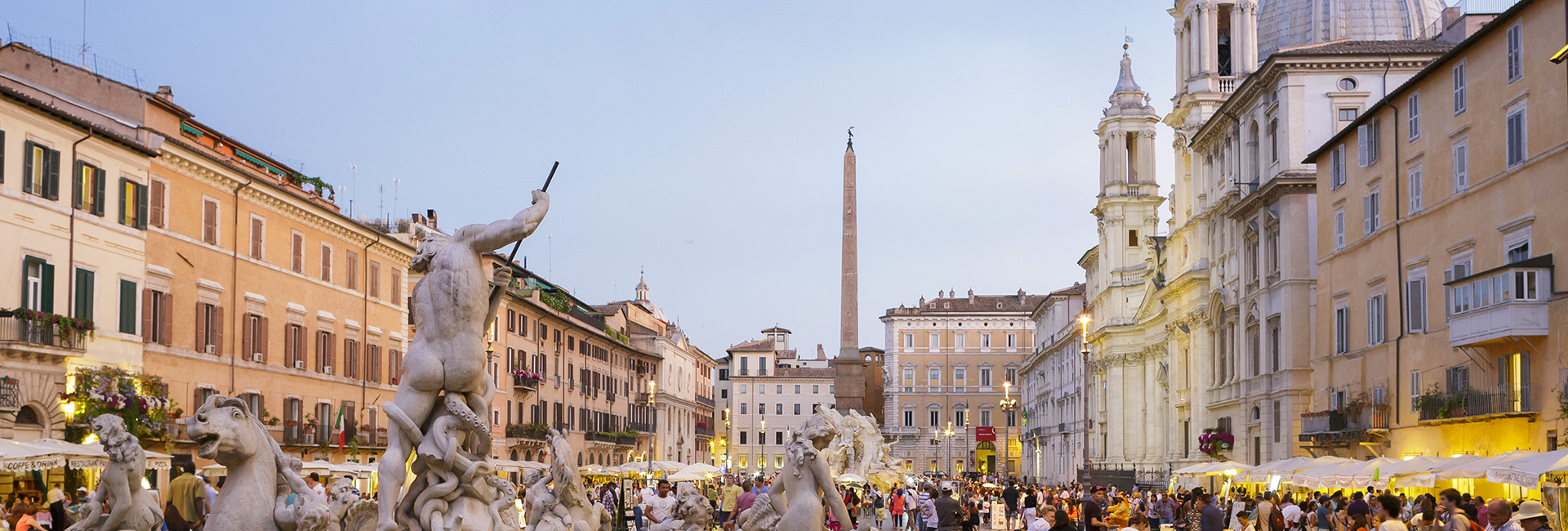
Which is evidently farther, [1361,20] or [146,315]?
[1361,20]

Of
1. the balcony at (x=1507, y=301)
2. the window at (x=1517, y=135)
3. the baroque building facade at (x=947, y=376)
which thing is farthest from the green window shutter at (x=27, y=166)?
the baroque building facade at (x=947, y=376)

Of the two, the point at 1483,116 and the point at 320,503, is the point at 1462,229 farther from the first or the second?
the point at 320,503

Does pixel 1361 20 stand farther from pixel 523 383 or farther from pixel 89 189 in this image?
pixel 89 189

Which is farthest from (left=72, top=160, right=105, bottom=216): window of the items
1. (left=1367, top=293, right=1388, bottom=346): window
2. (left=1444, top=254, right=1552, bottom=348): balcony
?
(left=1367, top=293, right=1388, bottom=346): window

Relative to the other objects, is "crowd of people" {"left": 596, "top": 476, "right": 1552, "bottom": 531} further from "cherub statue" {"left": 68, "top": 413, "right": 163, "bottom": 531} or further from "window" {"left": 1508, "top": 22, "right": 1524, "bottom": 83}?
"window" {"left": 1508, "top": 22, "right": 1524, "bottom": 83}

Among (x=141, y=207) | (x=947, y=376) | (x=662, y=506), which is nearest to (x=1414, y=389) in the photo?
(x=662, y=506)

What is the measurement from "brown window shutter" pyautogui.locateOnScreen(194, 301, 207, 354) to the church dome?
36.9 metres

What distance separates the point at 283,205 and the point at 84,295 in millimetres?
9934

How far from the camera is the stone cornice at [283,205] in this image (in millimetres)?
36188

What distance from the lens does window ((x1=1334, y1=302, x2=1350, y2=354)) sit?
1528 inches

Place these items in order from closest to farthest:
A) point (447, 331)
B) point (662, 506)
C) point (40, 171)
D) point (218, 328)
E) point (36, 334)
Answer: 1. point (447, 331)
2. point (662, 506)
3. point (36, 334)
4. point (40, 171)
5. point (218, 328)

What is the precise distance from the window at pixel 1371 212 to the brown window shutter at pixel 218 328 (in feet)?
89.8

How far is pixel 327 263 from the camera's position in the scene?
148 feet

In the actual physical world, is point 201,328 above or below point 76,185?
below
